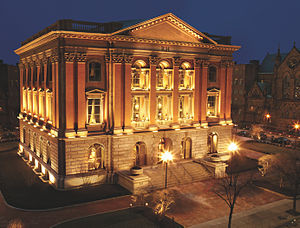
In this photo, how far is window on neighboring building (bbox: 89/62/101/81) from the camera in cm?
3322

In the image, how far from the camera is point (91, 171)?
3269 cm

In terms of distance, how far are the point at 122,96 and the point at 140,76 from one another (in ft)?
12.3

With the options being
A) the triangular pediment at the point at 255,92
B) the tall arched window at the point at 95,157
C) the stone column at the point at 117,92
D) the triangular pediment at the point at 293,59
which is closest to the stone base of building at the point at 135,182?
the tall arched window at the point at 95,157

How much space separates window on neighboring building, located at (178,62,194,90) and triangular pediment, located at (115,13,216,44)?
11.1 feet

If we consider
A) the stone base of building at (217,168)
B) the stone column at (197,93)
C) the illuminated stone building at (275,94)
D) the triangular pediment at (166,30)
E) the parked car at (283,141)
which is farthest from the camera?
the illuminated stone building at (275,94)

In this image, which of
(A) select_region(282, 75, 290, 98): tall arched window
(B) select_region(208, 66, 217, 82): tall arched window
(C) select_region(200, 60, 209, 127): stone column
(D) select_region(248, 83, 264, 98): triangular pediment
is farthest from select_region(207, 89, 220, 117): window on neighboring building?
(D) select_region(248, 83, 264, 98): triangular pediment

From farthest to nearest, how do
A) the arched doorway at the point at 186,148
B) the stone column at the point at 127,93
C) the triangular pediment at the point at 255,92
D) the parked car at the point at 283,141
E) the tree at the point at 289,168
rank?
1. the triangular pediment at the point at 255,92
2. the parked car at the point at 283,141
3. the arched doorway at the point at 186,148
4. the stone column at the point at 127,93
5. the tree at the point at 289,168

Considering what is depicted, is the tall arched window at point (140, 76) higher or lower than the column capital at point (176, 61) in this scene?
lower

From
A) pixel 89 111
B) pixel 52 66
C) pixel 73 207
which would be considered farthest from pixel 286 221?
pixel 52 66

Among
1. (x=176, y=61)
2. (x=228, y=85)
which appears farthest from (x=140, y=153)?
(x=228, y=85)

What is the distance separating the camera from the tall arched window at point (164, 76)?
3756 cm

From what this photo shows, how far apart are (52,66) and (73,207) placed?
15.3 meters

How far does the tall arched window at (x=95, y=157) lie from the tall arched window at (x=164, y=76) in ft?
34.7

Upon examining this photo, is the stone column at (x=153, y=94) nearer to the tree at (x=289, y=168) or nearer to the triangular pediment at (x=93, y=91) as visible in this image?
the triangular pediment at (x=93, y=91)
